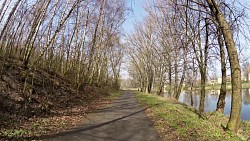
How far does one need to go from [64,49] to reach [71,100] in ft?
41.9

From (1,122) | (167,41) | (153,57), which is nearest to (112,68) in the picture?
(153,57)

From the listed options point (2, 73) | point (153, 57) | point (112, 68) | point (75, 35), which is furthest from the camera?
point (112, 68)

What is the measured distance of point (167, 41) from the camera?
2900 cm

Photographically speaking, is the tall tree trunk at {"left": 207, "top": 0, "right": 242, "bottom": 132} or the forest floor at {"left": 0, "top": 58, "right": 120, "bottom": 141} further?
the tall tree trunk at {"left": 207, "top": 0, "right": 242, "bottom": 132}

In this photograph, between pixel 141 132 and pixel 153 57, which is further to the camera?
pixel 153 57

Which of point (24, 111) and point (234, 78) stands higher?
point (234, 78)

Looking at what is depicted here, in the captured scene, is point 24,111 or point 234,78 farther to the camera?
point 24,111

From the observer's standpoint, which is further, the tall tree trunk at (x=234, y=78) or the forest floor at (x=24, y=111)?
the tall tree trunk at (x=234, y=78)

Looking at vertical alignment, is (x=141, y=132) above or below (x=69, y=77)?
below

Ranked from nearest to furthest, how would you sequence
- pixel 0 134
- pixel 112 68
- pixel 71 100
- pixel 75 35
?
1. pixel 0 134
2. pixel 71 100
3. pixel 75 35
4. pixel 112 68

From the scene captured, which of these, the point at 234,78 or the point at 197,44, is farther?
the point at 197,44

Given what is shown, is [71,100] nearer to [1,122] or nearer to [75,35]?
[1,122]

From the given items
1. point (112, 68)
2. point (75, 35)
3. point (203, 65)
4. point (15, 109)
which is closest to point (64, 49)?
point (75, 35)

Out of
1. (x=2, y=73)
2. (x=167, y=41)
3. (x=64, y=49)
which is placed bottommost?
(x=2, y=73)
